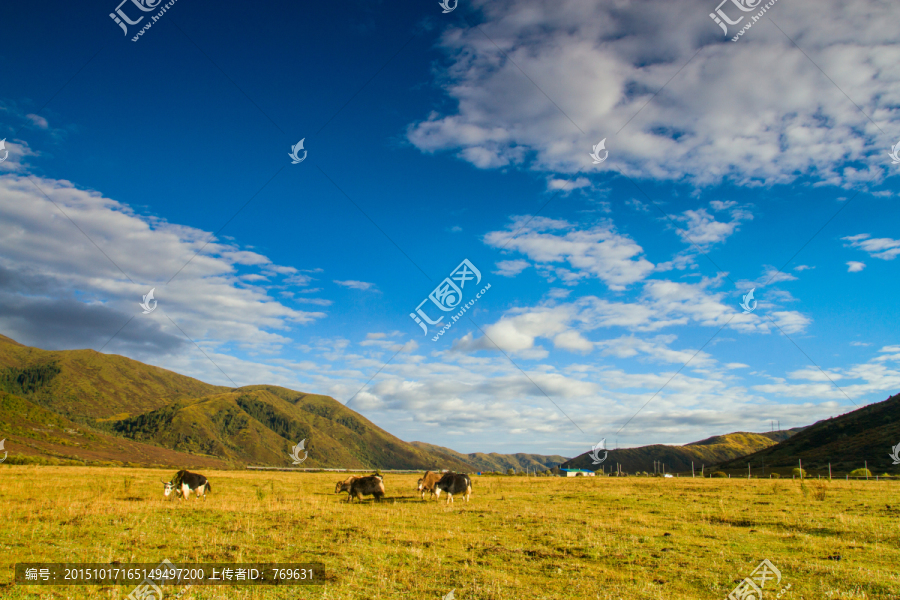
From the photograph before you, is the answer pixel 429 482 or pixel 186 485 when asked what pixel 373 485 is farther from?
pixel 186 485

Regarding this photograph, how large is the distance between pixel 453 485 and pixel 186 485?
15.5 m

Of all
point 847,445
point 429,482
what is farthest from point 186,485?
point 847,445

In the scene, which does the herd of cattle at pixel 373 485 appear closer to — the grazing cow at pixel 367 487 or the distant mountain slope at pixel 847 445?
the grazing cow at pixel 367 487

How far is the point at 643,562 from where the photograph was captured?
1365cm

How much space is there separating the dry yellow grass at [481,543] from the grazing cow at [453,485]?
8.27 feet

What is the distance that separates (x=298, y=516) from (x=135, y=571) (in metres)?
9.80

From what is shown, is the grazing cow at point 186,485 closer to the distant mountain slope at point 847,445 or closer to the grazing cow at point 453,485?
the grazing cow at point 453,485

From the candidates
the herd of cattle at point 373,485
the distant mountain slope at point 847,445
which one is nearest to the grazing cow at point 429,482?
the herd of cattle at point 373,485

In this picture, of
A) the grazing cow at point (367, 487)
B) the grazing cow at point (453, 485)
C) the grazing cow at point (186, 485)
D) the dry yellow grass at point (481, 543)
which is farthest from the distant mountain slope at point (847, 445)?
the grazing cow at point (186, 485)

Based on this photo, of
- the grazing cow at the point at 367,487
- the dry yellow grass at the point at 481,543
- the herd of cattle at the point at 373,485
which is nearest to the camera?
the dry yellow grass at the point at 481,543

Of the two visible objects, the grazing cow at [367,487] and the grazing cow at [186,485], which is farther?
the grazing cow at [367,487]

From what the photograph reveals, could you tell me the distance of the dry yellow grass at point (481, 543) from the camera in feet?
36.4

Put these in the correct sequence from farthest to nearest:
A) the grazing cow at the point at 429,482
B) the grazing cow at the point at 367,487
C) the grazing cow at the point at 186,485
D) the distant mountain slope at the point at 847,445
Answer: the distant mountain slope at the point at 847,445, the grazing cow at the point at 429,482, the grazing cow at the point at 367,487, the grazing cow at the point at 186,485

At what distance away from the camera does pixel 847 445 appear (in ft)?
333
